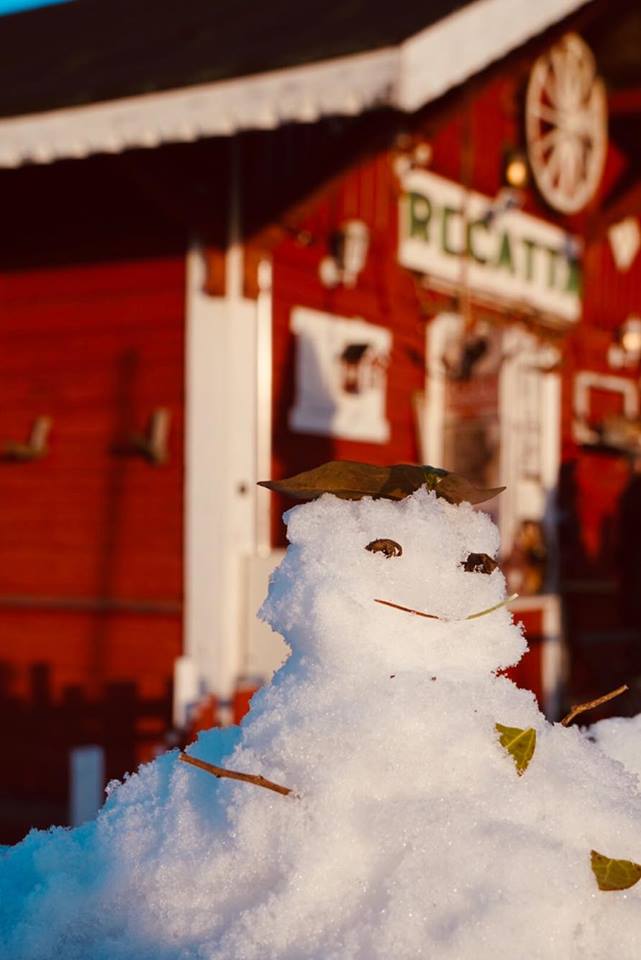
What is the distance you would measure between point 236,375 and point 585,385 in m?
4.87

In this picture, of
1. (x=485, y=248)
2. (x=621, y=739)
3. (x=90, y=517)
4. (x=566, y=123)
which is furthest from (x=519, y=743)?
(x=566, y=123)

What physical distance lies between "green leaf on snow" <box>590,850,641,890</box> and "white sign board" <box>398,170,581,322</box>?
6.53 metres

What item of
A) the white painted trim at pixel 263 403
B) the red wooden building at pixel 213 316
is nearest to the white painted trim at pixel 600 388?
the red wooden building at pixel 213 316

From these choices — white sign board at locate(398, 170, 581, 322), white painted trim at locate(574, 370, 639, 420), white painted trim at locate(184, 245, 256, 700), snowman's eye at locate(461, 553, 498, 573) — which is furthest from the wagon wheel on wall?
snowman's eye at locate(461, 553, 498, 573)

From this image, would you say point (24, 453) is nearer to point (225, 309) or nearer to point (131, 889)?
point (225, 309)

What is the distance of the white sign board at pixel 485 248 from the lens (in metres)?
8.27

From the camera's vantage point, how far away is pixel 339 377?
Answer: 25.0 feet

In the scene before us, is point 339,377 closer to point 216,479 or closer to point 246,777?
point 216,479

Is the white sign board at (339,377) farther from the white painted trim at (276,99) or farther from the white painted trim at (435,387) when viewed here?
the white painted trim at (276,99)

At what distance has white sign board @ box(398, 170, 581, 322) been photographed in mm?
8273

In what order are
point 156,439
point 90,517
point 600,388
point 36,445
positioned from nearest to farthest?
point 156,439 < point 90,517 < point 36,445 < point 600,388

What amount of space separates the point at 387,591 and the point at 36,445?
20.8 feet

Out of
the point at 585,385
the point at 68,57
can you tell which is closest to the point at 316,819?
the point at 68,57

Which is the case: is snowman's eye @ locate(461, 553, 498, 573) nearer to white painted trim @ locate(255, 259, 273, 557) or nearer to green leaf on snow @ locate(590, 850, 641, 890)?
green leaf on snow @ locate(590, 850, 641, 890)
